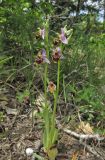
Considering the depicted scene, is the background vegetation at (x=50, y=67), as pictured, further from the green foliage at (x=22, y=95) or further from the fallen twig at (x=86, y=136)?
the fallen twig at (x=86, y=136)

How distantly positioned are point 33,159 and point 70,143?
14.1 inches

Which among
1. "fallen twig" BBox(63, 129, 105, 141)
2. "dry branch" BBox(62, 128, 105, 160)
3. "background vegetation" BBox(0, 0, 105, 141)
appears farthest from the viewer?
"background vegetation" BBox(0, 0, 105, 141)

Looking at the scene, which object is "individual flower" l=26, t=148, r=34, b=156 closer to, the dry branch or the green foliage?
the dry branch

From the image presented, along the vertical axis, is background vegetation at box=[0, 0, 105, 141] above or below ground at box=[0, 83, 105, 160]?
above

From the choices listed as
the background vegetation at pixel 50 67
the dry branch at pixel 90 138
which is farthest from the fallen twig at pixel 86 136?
the background vegetation at pixel 50 67

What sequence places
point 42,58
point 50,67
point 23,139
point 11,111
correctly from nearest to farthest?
point 42,58
point 23,139
point 11,111
point 50,67

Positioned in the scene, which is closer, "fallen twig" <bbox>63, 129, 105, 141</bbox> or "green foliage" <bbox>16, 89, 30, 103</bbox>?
"fallen twig" <bbox>63, 129, 105, 141</bbox>

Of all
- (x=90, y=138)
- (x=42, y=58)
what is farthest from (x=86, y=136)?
(x=42, y=58)

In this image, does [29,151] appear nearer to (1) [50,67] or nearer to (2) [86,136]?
(2) [86,136]

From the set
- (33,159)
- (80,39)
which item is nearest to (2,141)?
(33,159)

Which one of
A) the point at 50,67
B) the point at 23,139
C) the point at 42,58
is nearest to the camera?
the point at 42,58

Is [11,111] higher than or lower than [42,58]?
lower

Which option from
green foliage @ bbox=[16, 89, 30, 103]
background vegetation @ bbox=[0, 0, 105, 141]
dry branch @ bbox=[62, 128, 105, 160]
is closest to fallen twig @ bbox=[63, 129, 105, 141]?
dry branch @ bbox=[62, 128, 105, 160]

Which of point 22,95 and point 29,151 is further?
point 22,95
